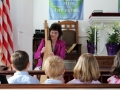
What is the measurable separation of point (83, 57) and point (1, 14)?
10.5 feet

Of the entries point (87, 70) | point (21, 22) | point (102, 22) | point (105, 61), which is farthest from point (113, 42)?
point (87, 70)

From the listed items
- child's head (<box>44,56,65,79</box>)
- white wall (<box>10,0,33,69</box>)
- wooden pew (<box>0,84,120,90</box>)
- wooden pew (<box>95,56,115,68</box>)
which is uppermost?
white wall (<box>10,0,33,69</box>)

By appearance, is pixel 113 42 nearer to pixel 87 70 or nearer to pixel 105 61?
pixel 105 61

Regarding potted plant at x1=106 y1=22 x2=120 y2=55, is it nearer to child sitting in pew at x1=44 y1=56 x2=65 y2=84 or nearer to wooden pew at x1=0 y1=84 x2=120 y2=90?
child sitting in pew at x1=44 y1=56 x2=65 y2=84

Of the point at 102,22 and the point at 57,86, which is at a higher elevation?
the point at 102,22

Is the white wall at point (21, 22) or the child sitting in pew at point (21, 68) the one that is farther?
the white wall at point (21, 22)

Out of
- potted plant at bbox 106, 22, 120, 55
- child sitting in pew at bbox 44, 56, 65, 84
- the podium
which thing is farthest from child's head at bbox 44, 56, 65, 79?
the podium

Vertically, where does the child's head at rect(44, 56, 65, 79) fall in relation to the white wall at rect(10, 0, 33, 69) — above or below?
below

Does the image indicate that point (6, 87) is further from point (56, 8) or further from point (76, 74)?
point (56, 8)

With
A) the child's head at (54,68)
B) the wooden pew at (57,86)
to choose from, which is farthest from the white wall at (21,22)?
the wooden pew at (57,86)

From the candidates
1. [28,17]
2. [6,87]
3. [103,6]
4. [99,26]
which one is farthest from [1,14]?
[103,6]

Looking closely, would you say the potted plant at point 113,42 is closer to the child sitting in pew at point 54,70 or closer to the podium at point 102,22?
the podium at point 102,22

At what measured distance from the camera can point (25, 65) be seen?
2953mm

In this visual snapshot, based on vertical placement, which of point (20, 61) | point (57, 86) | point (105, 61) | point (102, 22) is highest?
point (102, 22)
